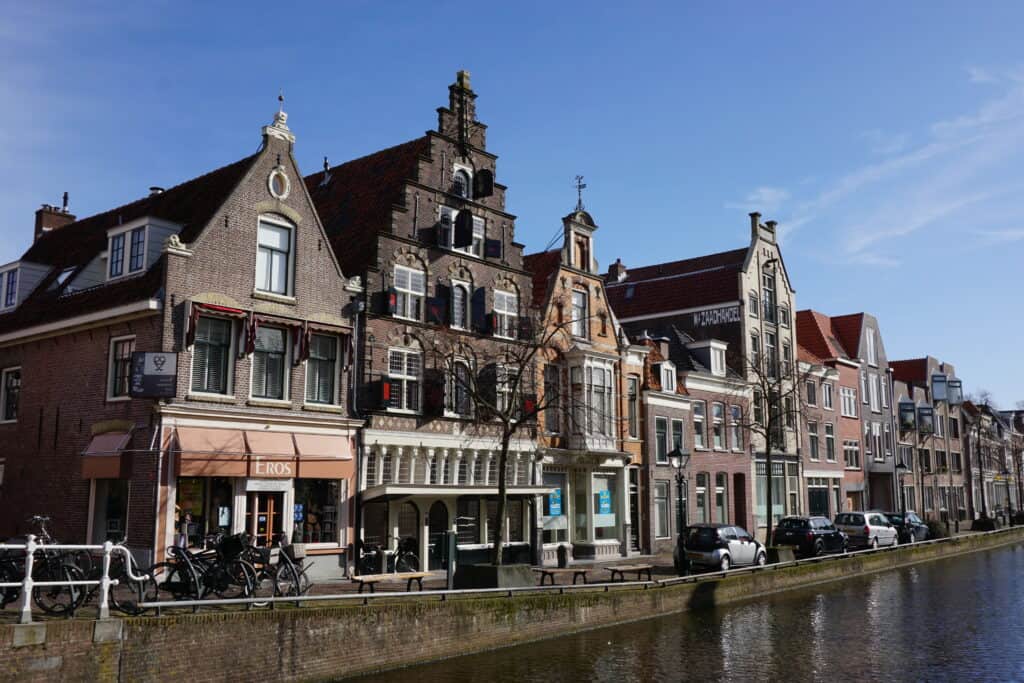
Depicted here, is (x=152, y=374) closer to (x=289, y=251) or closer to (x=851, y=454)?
(x=289, y=251)

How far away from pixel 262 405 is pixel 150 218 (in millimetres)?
5682

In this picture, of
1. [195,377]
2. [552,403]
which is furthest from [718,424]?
[195,377]

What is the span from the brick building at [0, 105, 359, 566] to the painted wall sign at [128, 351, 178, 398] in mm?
33

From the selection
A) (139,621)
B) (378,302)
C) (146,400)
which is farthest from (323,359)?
(139,621)

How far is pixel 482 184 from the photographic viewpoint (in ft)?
106

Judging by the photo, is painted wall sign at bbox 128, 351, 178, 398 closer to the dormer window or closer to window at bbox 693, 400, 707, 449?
the dormer window

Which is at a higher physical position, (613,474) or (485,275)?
(485,275)

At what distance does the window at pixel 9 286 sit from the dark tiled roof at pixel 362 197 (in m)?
9.78

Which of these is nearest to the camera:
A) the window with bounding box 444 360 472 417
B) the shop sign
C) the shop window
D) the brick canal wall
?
the brick canal wall

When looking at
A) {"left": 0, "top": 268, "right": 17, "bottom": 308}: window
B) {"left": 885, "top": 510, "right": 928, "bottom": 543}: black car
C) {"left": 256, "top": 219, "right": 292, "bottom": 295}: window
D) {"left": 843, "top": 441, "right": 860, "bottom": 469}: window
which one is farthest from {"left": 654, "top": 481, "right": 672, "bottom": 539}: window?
{"left": 0, "top": 268, "right": 17, "bottom": 308}: window

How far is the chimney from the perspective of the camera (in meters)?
57.0

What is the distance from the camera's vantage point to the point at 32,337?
1030 inches

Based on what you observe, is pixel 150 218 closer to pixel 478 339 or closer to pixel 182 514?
pixel 182 514

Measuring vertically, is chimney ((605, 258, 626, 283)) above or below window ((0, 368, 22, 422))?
above
